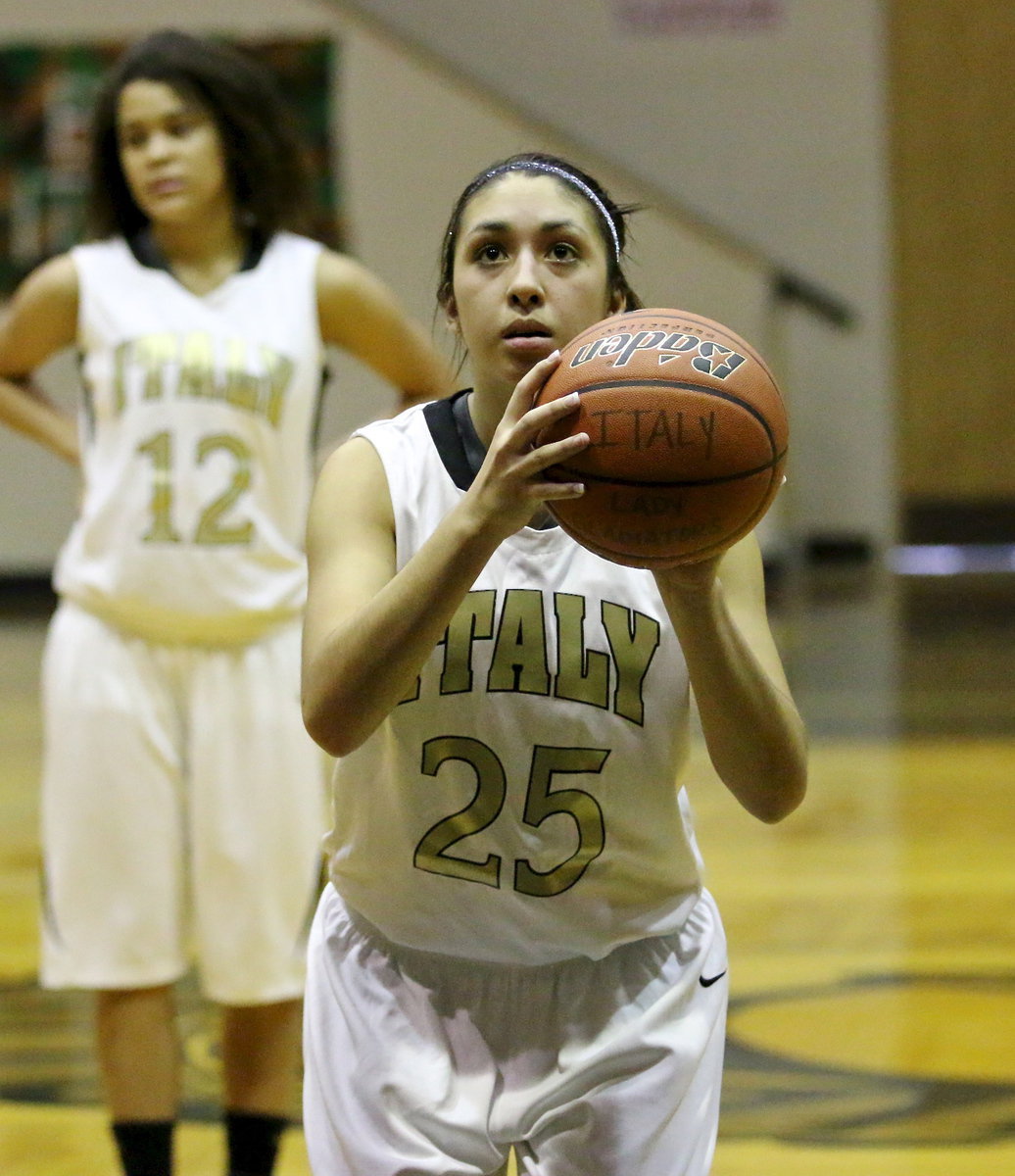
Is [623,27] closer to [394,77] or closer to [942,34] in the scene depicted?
[394,77]

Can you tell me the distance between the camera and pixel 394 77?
11211 mm

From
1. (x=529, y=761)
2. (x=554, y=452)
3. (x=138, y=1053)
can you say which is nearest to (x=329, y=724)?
(x=529, y=761)

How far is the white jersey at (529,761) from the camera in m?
1.88

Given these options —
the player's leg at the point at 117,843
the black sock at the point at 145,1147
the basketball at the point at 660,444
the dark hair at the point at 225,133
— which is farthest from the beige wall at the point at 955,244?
the basketball at the point at 660,444

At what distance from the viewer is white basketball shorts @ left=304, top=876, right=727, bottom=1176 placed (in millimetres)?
1819

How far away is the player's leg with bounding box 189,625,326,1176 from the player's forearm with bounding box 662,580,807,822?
52.4 inches

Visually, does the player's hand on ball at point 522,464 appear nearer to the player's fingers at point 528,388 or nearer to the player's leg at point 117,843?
the player's fingers at point 528,388

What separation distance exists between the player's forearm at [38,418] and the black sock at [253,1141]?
4.08ft

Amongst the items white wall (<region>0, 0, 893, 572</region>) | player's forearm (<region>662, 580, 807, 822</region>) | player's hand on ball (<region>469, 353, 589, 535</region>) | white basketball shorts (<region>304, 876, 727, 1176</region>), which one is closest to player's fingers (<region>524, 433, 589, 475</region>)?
player's hand on ball (<region>469, 353, 589, 535</region>)

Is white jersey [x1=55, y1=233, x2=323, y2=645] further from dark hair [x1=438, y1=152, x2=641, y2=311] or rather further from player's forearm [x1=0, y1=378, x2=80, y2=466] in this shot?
dark hair [x1=438, y1=152, x2=641, y2=311]

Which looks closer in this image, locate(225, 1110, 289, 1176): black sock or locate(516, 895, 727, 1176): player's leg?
locate(516, 895, 727, 1176): player's leg

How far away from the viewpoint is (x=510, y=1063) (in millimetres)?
1856

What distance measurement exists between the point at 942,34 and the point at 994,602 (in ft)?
13.8

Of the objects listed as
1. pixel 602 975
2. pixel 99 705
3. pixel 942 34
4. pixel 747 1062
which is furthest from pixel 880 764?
pixel 942 34
